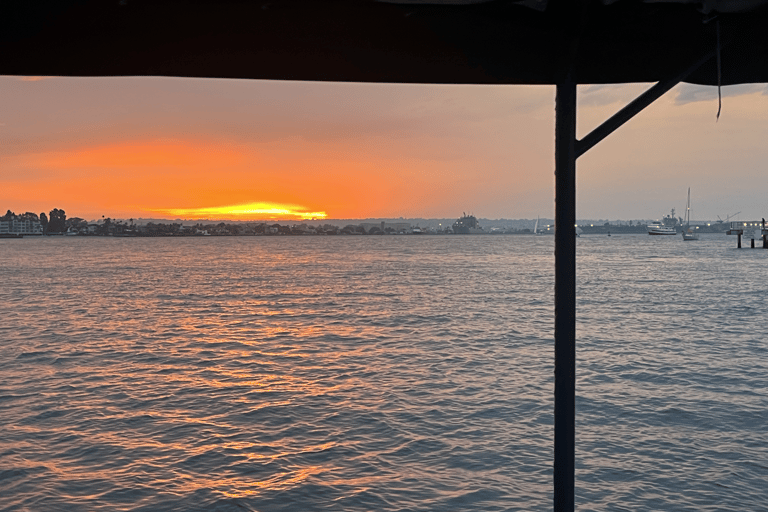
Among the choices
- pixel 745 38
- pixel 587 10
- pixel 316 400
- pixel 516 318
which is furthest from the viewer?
pixel 516 318

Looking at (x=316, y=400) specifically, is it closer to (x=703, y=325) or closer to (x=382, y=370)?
(x=382, y=370)

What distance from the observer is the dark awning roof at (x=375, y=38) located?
10.6ft

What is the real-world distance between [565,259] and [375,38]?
79.8 inches

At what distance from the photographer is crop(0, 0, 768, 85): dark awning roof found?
10.6 feet

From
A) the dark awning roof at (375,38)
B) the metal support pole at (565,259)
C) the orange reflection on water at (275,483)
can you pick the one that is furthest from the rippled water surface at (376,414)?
the dark awning roof at (375,38)

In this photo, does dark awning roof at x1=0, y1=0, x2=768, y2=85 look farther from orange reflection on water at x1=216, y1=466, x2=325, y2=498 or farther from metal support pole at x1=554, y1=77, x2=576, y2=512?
orange reflection on water at x1=216, y1=466, x2=325, y2=498

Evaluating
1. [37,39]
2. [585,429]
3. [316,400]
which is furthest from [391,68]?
[316,400]

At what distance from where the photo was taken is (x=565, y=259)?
423 centimetres

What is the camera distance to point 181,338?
24.2 meters

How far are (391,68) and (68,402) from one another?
1292 cm

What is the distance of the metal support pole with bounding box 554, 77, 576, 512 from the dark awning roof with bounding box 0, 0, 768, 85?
1.05ft

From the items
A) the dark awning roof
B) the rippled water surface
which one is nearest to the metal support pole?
the dark awning roof

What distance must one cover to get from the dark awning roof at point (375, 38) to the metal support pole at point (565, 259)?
0.32 metres

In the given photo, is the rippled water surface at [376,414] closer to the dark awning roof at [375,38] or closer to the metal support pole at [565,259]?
the metal support pole at [565,259]
